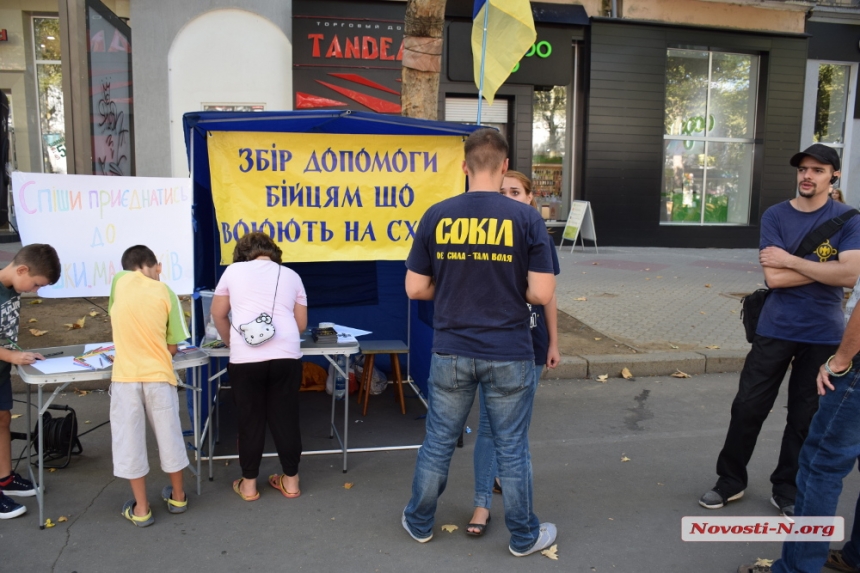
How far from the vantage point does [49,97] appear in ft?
42.1

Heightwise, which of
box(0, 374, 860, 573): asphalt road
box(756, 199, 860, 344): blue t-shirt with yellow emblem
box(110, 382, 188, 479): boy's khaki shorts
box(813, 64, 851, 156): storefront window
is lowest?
box(0, 374, 860, 573): asphalt road

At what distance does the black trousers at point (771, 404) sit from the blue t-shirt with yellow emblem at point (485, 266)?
1475mm

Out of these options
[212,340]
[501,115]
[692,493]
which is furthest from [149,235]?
[501,115]

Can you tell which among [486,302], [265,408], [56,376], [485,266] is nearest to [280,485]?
[265,408]

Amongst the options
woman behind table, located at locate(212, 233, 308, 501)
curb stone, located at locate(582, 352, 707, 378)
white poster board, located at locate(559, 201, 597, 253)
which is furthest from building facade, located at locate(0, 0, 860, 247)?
curb stone, located at locate(582, 352, 707, 378)

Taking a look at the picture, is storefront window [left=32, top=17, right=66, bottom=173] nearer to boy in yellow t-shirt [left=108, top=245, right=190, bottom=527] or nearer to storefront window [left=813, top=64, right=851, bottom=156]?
boy in yellow t-shirt [left=108, top=245, right=190, bottom=527]

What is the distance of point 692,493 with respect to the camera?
4074mm

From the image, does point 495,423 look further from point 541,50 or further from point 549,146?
point 549,146

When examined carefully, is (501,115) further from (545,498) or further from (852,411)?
(852,411)

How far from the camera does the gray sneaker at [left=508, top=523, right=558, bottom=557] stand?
10.8ft

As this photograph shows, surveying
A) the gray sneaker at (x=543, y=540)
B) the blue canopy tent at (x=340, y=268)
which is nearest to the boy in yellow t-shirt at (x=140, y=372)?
the blue canopy tent at (x=340, y=268)

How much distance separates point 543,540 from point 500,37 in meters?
3.80

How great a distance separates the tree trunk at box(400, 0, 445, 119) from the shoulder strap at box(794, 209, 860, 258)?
3467 mm

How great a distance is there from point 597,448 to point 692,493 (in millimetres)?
829
